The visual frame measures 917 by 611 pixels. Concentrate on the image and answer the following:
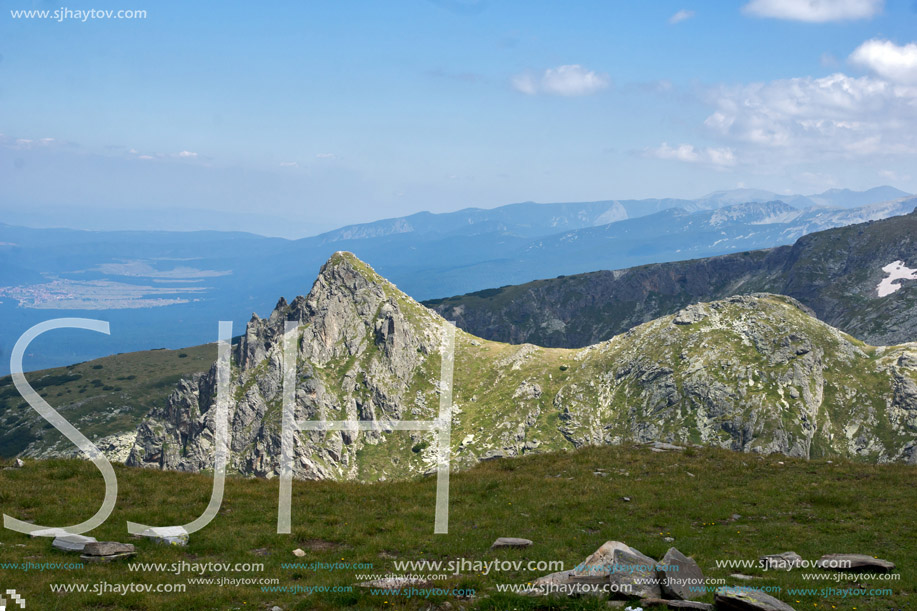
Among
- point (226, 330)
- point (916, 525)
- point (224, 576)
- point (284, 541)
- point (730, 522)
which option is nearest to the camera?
point (224, 576)

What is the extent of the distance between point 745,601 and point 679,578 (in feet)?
5.96

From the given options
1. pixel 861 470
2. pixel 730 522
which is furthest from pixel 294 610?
pixel 861 470

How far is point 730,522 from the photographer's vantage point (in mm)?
22781

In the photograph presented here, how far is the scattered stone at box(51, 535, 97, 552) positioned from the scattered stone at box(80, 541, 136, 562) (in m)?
0.28

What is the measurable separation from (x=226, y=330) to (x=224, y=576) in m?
12.4

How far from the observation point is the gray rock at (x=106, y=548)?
56.1 ft

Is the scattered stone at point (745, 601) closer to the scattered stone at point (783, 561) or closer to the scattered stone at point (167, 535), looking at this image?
the scattered stone at point (783, 561)

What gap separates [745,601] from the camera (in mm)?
13344

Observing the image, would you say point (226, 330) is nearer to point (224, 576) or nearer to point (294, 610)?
point (224, 576)

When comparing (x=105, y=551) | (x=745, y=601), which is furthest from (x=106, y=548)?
(x=745, y=601)

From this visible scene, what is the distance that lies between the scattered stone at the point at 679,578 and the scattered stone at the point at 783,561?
3.83 meters

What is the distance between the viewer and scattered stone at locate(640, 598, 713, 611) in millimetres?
13602

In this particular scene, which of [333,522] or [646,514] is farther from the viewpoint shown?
[646,514]

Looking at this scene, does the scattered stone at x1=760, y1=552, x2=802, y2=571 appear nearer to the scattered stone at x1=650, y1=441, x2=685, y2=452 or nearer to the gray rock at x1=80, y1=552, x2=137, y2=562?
the scattered stone at x1=650, y1=441, x2=685, y2=452
